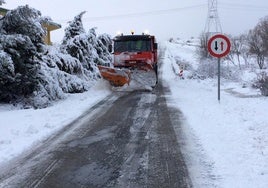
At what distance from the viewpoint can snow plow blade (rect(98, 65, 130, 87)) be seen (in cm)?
1983

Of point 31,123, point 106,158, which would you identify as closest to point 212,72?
point 31,123

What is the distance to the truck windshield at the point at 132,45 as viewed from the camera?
68.8 feet

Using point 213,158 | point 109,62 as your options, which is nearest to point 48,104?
point 213,158

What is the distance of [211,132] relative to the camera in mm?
8875

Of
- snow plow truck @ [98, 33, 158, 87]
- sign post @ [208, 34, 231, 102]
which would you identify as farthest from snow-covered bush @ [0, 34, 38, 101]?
snow plow truck @ [98, 33, 158, 87]

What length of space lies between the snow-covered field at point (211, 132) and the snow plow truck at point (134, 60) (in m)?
4.83

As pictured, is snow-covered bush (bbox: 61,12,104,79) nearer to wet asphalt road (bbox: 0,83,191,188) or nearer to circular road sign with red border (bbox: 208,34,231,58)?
circular road sign with red border (bbox: 208,34,231,58)

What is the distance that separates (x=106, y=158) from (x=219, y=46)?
24.6 ft

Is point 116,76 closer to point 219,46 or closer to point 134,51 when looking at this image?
point 134,51

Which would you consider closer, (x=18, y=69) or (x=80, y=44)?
(x=18, y=69)

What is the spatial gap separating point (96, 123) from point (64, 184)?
4744 mm

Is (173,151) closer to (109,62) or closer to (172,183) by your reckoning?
(172,183)

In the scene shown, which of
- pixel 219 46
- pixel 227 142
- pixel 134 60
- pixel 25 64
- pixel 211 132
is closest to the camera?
pixel 227 142

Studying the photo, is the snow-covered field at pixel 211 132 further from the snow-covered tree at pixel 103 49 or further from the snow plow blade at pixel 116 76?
the snow-covered tree at pixel 103 49
